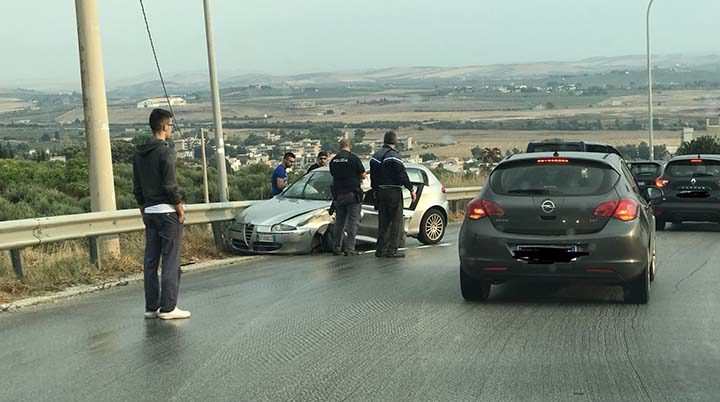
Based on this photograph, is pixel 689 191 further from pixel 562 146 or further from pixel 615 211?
pixel 615 211

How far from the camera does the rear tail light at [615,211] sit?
9836 millimetres

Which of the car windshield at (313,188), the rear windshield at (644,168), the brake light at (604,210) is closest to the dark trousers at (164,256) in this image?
the brake light at (604,210)

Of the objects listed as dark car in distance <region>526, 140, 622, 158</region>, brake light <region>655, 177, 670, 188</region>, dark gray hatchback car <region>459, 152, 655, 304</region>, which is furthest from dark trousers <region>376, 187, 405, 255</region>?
brake light <region>655, 177, 670, 188</region>

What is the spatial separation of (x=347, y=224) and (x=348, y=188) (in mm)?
557

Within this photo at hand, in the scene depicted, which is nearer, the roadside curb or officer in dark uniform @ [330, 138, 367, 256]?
the roadside curb

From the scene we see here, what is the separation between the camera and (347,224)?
15406 millimetres

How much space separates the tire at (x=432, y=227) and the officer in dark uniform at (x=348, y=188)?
7.35 ft

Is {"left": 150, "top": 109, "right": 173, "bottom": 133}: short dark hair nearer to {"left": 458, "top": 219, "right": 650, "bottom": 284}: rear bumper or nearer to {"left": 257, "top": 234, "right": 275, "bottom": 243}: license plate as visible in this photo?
{"left": 458, "top": 219, "right": 650, "bottom": 284}: rear bumper

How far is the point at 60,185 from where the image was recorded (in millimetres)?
32906

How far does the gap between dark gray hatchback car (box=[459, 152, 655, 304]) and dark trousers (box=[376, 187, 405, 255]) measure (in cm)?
451

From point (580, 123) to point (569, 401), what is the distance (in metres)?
63.9

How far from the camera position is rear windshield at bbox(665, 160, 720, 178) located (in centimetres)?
2052

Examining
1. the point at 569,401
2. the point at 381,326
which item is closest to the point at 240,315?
the point at 381,326

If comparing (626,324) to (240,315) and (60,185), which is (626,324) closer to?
(240,315)
